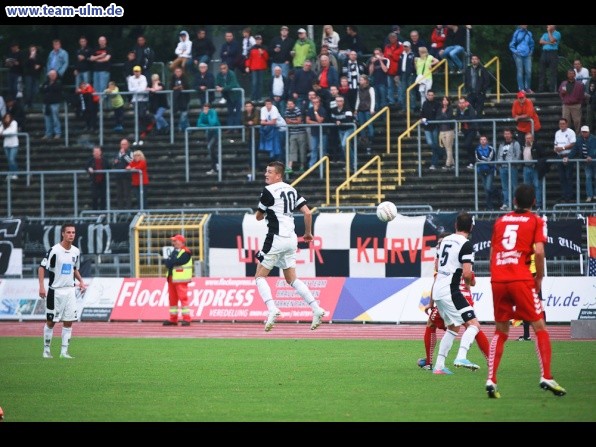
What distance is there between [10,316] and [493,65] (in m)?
18.1

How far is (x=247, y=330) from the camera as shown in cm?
2648

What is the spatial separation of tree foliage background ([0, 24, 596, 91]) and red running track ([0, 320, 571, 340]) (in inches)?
568

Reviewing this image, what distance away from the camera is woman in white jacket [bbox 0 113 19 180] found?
37.2 m

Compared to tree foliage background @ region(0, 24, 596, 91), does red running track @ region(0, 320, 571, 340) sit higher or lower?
lower

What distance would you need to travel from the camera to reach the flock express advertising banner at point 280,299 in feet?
83.7

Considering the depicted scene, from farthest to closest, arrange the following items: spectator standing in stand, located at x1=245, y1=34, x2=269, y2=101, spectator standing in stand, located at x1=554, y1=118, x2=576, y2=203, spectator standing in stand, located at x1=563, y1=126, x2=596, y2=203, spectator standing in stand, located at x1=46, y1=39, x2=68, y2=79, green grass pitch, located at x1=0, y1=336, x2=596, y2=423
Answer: spectator standing in stand, located at x1=46, y1=39, x2=68, y2=79 < spectator standing in stand, located at x1=245, y1=34, x2=269, y2=101 < spectator standing in stand, located at x1=554, y1=118, x2=576, y2=203 < spectator standing in stand, located at x1=563, y1=126, x2=596, y2=203 < green grass pitch, located at x1=0, y1=336, x2=596, y2=423

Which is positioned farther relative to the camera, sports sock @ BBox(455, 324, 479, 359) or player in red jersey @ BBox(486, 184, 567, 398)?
sports sock @ BBox(455, 324, 479, 359)

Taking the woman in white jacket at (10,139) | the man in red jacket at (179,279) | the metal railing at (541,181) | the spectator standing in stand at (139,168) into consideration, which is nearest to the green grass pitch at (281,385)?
the man in red jacket at (179,279)

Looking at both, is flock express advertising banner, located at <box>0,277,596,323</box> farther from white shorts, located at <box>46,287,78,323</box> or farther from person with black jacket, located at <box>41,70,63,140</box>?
person with black jacket, located at <box>41,70,63,140</box>

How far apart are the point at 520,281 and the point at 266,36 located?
29203 mm

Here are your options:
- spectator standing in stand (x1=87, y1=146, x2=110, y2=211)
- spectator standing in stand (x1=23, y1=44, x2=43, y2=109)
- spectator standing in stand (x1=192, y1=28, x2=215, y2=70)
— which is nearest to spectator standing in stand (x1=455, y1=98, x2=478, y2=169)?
spectator standing in stand (x1=192, y1=28, x2=215, y2=70)

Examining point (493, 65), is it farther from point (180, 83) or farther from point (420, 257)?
point (420, 257)
